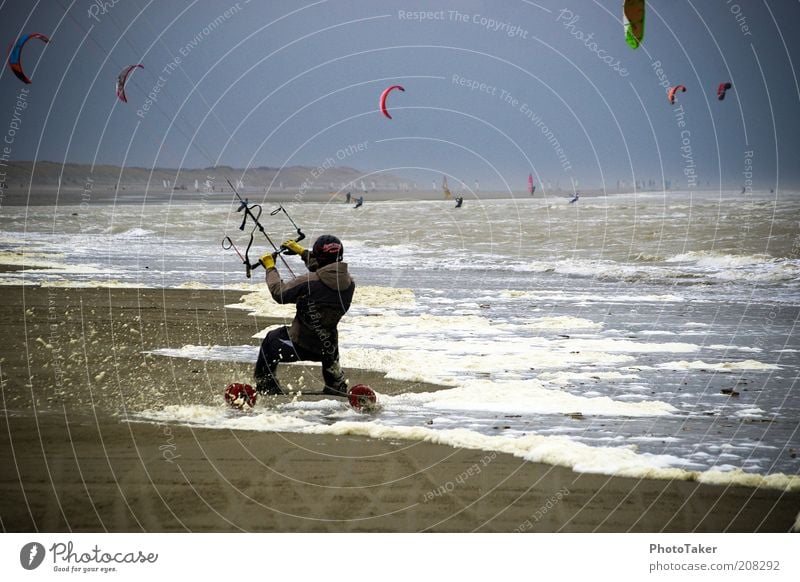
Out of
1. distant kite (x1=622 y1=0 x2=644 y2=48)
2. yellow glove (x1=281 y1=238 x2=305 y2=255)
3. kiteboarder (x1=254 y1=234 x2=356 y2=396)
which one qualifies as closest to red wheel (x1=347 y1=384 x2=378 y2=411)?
kiteboarder (x1=254 y1=234 x2=356 y2=396)

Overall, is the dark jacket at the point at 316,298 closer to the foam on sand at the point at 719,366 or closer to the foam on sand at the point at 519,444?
the foam on sand at the point at 519,444

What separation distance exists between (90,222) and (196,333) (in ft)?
117

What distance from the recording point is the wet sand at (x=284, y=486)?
565cm

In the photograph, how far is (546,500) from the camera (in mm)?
5938

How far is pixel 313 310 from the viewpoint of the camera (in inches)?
324

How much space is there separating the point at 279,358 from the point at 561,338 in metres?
5.51

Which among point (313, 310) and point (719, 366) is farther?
point (719, 366)

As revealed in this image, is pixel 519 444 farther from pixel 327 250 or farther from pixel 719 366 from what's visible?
pixel 719 366

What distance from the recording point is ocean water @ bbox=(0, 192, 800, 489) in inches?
293

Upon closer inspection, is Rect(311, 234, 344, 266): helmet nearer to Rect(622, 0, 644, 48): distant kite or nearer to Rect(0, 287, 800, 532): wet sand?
Rect(0, 287, 800, 532): wet sand

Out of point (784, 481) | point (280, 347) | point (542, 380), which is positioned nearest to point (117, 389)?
point (280, 347)

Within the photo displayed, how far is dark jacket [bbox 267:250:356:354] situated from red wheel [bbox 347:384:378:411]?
1.73 ft

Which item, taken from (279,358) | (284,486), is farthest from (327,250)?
(284,486)
